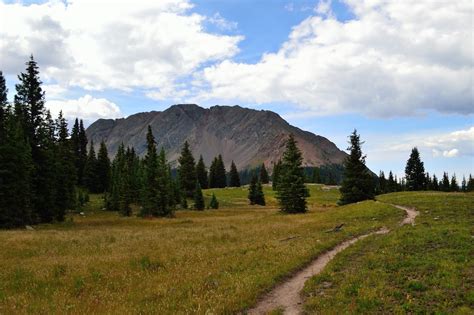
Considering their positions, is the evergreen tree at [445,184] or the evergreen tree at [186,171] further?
the evergreen tree at [445,184]

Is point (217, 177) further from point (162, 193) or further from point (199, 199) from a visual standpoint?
point (162, 193)

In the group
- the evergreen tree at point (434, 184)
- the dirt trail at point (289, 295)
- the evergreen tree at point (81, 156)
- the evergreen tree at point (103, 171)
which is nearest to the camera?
the dirt trail at point (289, 295)

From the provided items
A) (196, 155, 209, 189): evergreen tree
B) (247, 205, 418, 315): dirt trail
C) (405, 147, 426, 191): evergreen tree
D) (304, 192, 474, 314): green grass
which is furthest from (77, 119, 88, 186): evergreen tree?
(247, 205, 418, 315): dirt trail

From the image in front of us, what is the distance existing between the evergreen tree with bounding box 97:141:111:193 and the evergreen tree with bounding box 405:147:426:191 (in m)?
80.2

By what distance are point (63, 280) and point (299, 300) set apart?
10059 mm

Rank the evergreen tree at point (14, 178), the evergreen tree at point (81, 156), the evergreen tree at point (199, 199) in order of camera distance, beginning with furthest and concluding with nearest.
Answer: the evergreen tree at point (81, 156) → the evergreen tree at point (199, 199) → the evergreen tree at point (14, 178)

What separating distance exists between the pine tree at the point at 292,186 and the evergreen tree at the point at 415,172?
53.5 meters

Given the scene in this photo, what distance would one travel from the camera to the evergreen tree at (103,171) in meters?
112

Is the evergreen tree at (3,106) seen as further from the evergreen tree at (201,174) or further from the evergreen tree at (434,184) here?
the evergreen tree at (434,184)

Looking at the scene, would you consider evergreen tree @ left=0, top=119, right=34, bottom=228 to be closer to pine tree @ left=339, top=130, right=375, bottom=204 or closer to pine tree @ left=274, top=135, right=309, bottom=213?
pine tree @ left=274, top=135, right=309, bottom=213

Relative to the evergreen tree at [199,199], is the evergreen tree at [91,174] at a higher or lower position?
higher

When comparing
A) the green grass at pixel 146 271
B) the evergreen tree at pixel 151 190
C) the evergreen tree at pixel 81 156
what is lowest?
the green grass at pixel 146 271

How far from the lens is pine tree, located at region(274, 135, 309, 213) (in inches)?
2458

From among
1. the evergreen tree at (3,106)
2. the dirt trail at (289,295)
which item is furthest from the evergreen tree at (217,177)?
the dirt trail at (289,295)
